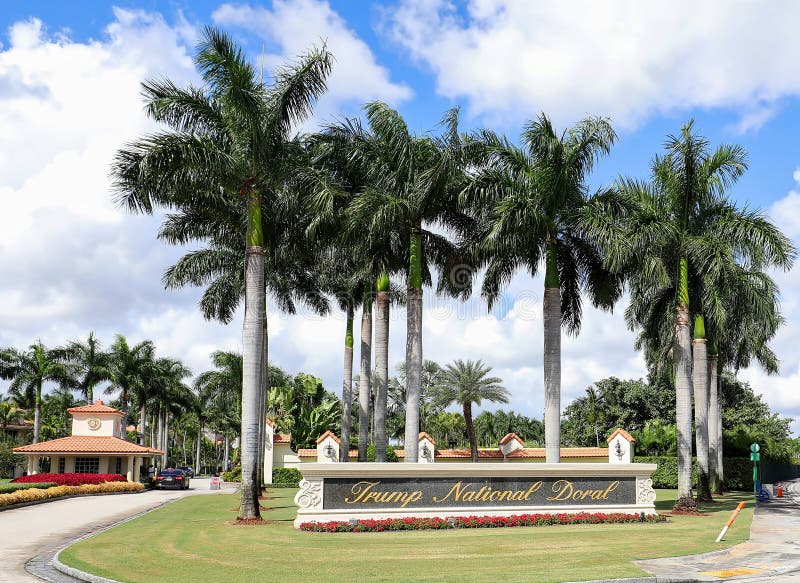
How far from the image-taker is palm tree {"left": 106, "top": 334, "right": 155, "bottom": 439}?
2635 inches

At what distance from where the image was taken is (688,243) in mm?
29547

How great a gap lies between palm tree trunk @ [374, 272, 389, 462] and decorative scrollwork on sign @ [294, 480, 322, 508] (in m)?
8.13

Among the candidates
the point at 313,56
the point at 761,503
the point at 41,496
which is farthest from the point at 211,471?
the point at 313,56

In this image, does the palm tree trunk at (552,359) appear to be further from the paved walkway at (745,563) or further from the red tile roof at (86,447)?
the red tile roof at (86,447)

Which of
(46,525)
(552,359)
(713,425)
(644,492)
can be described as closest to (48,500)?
(46,525)

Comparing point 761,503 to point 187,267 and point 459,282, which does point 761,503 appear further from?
point 187,267

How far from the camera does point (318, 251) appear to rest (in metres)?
30.4

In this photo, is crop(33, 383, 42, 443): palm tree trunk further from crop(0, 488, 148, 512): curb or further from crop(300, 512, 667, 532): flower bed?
crop(300, 512, 667, 532): flower bed

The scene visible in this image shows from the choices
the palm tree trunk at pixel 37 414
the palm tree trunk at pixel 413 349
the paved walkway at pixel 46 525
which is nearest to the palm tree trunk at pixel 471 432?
the paved walkway at pixel 46 525

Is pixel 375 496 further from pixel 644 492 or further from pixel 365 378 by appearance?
pixel 365 378

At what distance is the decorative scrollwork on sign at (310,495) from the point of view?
20875 mm

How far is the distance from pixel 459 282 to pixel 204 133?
37.6 feet

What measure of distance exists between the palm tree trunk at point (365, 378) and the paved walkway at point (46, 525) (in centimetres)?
1009

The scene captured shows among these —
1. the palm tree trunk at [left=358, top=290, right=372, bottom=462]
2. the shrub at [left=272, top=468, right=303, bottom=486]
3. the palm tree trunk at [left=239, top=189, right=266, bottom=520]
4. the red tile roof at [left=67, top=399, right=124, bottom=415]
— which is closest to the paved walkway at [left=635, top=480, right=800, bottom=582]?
the palm tree trunk at [left=239, top=189, right=266, bottom=520]
